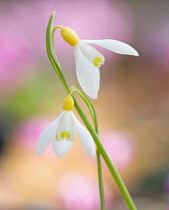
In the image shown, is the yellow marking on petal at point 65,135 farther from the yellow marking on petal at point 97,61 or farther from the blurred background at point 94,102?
the blurred background at point 94,102

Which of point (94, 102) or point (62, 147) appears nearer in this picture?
point (62, 147)

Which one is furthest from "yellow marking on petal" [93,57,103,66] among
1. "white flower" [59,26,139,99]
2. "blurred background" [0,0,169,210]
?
"blurred background" [0,0,169,210]

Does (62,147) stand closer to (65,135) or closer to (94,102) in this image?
(65,135)

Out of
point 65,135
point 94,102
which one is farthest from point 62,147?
point 94,102

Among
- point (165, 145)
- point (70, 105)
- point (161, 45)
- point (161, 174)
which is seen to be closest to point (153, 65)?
point (161, 45)

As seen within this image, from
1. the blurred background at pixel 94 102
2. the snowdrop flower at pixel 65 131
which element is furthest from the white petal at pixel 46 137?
the blurred background at pixel 94 102

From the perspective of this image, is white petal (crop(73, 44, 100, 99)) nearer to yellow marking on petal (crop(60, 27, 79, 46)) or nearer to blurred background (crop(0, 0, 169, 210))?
yellow marking on petal (crop(60, 27, 79, 46))
